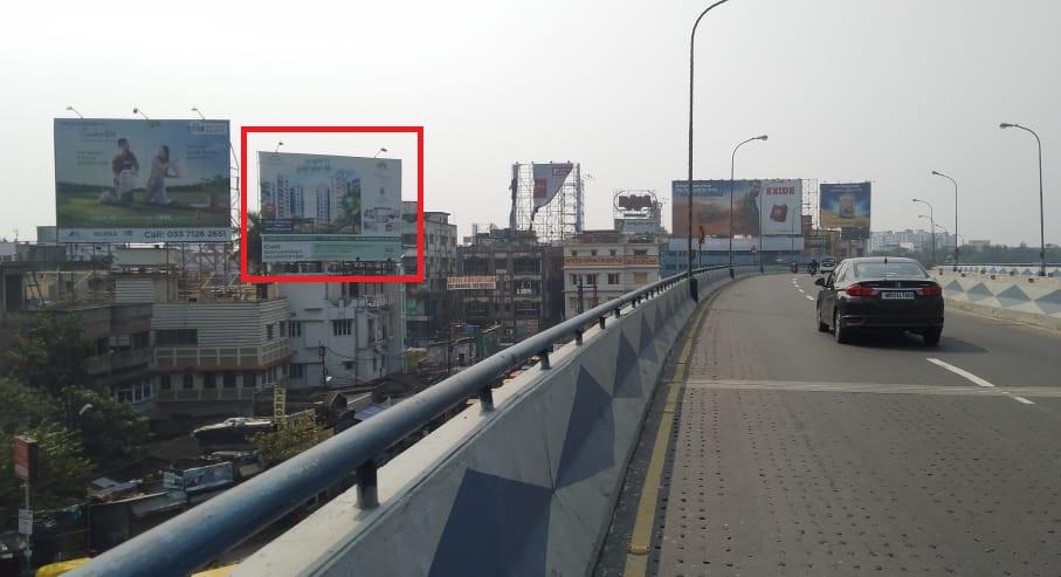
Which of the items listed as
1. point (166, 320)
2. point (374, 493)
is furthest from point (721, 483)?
point (166, 320)

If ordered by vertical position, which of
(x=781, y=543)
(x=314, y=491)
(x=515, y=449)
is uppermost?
(x=314, y=491)

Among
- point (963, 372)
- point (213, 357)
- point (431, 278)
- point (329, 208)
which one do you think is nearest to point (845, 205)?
point (329, 208)

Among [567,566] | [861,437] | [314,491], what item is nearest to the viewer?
[314,491]

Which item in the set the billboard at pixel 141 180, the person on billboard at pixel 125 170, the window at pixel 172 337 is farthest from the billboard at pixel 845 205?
the window at pixel 172 337

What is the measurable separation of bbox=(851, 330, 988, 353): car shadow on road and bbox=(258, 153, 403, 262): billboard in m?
21.3

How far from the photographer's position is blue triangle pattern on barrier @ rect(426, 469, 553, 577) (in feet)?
10.8

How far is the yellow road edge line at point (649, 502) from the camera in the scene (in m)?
5.08

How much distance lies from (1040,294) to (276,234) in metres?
27.3

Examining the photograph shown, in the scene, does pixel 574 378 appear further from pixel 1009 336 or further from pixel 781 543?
pixel 1009 336

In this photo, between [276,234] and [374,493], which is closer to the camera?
[374,493]

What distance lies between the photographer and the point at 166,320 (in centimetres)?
1352

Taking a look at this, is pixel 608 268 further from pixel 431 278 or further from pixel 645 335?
Answer: pixel 645 335

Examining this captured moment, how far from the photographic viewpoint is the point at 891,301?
15289 mm

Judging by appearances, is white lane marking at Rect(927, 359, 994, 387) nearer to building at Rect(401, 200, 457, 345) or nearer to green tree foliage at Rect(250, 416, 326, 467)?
building at Rect(401, 200, 457, 345)
